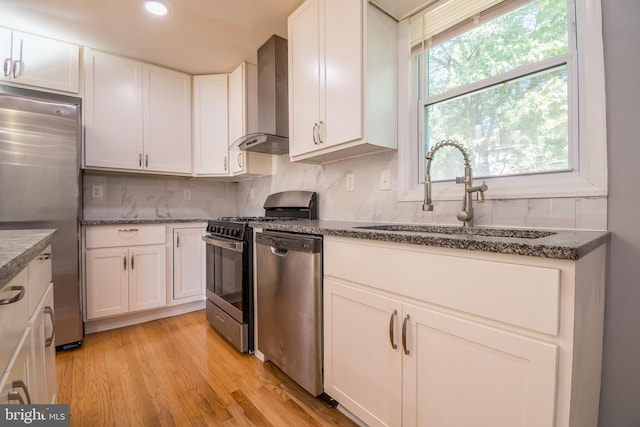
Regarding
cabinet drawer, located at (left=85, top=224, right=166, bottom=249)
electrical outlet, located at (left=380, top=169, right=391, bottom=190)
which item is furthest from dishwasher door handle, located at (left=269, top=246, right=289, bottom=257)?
cabinet drawer, located at (left=85, top=224, right=166, bottom=249)

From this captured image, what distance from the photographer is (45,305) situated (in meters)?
1.09

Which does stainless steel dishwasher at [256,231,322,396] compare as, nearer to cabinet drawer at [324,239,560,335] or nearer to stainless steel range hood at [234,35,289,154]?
cabinet drawer at [324,239,560,335]

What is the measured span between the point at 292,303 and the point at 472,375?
0.91 meters

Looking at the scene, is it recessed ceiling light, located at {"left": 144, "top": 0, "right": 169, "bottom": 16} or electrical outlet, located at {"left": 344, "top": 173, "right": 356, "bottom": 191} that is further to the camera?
electrical outlet, located at {"left": 344, "top": 173, "right": 356, "bottom": 191}


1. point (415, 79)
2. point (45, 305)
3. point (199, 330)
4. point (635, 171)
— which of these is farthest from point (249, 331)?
point (635, 171)

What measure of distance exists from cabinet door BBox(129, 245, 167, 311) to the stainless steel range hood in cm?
127

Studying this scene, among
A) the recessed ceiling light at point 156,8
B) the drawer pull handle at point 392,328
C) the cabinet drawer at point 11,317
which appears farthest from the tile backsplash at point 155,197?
the drawer pull handle at point 392,328

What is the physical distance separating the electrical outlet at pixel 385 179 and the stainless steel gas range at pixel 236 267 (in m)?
0.63

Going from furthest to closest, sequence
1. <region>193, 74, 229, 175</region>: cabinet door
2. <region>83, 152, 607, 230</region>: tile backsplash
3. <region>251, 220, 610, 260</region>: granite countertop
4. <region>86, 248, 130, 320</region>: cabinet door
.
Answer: <region>193, 74, 229, 175</region>: cabinet door, <region>86, 248, 130, 320</region>: cabinet door, <region>83, 152, 607, 230</region>: tile backsplash, <region>251, 220, 610, 260</region>: granite countertop

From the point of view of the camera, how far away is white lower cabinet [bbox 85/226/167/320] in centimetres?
230

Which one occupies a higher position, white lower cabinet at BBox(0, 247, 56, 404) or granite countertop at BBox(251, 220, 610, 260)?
granite countertop at BBox(251, 220, 610, 260)

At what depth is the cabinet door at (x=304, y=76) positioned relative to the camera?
5.93ft

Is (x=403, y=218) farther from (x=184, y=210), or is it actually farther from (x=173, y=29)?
(x=184, y=210)

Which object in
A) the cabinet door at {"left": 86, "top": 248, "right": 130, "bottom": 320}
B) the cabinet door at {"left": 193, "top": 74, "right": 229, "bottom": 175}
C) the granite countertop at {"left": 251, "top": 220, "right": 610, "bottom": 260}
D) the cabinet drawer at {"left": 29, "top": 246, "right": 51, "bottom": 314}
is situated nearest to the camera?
the granite countertop at {"left": 251, "top": 220, "right": 610, "bottom": 260}
